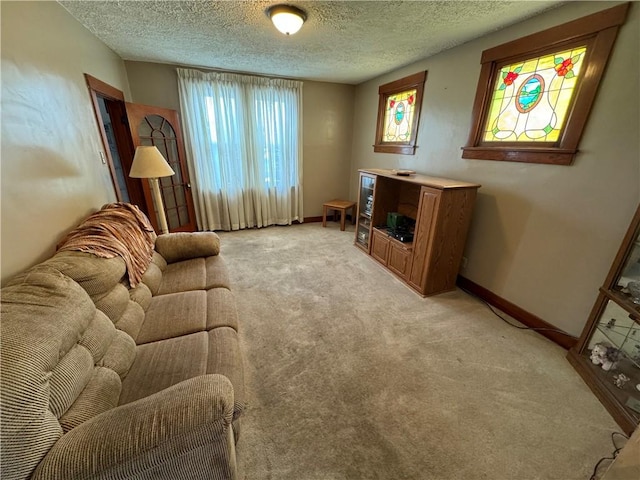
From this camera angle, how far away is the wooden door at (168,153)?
3.02m

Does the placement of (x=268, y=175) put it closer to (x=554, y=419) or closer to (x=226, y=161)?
(x=226, y=161)

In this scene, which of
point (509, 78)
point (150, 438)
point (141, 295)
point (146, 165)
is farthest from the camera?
point (146, 165)

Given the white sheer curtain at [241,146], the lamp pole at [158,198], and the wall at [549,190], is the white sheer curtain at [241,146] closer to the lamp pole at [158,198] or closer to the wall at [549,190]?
the lamp pole at [158,198]

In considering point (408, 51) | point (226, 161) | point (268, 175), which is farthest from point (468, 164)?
point (226, 161)

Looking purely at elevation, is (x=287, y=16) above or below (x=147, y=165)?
above

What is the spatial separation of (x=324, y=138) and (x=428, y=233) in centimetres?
290

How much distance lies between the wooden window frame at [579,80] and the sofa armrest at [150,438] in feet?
8.54

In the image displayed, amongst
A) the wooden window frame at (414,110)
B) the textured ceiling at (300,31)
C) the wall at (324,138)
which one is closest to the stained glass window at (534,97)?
the textured ceiling at (300,31)

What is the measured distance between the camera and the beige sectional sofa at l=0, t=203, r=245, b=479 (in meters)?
0.76

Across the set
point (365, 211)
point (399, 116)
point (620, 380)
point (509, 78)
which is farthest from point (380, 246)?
point (620, 380)

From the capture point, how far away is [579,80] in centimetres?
176

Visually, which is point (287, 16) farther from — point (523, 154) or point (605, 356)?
point (605, 356)

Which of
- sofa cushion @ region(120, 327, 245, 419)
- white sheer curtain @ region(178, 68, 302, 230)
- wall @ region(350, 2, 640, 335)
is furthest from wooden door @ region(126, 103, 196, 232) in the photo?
wall @ region(350, 2, 640, 335)

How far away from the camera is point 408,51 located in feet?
8.96
